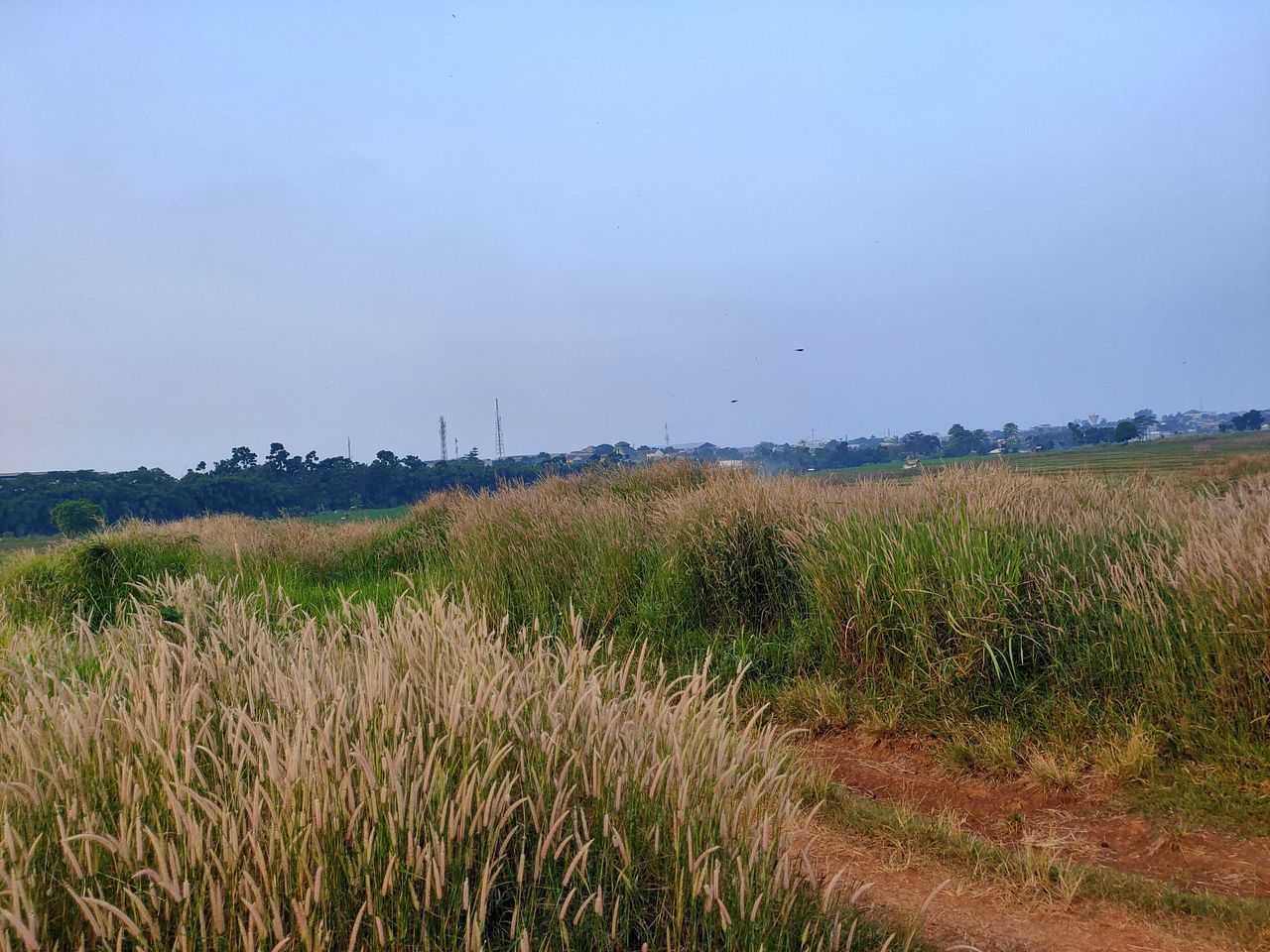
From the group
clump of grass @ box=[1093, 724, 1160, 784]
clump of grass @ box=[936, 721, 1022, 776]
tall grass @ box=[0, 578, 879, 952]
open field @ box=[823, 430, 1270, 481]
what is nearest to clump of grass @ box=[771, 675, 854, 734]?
clump of grass @ box=[936, 721, 1022, 776]

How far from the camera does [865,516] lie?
746 centimetres

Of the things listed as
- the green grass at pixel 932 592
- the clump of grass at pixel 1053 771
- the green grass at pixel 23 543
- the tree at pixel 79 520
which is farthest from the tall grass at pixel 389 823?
the green grass at pixel 23 543

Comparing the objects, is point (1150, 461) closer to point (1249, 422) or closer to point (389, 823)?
point (1249, 422)

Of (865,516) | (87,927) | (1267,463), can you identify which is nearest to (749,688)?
(865,516)

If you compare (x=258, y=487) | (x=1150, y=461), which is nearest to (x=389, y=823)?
(x=1150, y=461)

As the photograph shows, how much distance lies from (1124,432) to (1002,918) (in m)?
12.9

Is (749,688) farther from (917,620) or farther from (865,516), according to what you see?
(865,516)

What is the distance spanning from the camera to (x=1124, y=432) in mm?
14234

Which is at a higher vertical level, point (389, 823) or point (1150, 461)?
point (1150, 461)

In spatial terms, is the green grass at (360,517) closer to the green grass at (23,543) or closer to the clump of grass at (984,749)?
the green grass at (23,543)

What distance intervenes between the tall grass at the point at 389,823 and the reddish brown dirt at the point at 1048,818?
2210 millimetres

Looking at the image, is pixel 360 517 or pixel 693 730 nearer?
pixel 693 730

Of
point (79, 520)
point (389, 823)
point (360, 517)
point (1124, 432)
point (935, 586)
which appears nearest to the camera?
point (389, 823)

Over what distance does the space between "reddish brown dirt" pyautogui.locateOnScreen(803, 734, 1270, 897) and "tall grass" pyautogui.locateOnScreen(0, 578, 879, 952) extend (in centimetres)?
221
